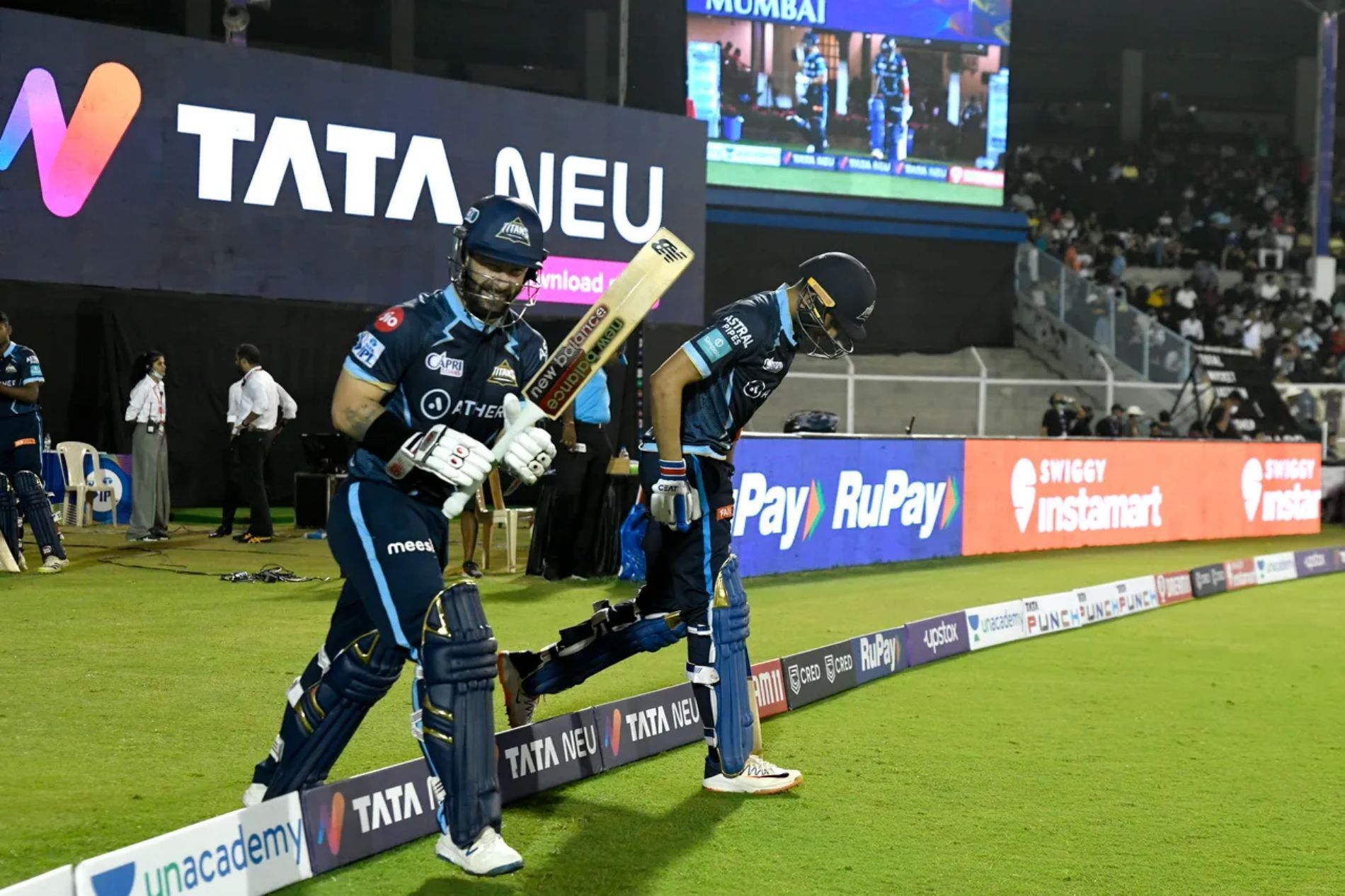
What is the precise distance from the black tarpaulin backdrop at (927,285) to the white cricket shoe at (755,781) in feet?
87.4

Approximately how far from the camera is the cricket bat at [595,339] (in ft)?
A: 15.5

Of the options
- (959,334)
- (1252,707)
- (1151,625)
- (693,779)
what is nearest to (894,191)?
(959,334)

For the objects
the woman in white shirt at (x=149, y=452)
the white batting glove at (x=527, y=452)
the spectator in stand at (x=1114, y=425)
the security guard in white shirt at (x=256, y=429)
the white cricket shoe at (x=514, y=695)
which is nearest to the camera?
the white batting glove at (x=527, y=452)

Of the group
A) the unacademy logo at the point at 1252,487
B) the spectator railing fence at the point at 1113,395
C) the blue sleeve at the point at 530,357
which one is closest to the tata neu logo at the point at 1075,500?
the unacademy logo at the point at 1252,487

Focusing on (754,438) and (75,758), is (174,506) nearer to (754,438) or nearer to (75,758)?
(754,438)

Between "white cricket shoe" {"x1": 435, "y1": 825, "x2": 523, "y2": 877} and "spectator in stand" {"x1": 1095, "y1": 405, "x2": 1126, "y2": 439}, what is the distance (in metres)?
21.5

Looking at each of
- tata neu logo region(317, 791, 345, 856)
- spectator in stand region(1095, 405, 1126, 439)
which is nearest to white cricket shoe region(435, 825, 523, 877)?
tata neu logo region(317, 791, 345, 856)

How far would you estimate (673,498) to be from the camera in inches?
237

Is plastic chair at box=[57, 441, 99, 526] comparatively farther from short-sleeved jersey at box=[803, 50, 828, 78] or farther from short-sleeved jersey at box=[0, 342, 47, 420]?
short-sleeved jersey at box=[803, 50, 828, 78]

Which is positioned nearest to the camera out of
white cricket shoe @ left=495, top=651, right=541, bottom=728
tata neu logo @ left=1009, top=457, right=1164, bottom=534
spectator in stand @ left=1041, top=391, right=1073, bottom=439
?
white cricket shoe @ left=495, top=651, right=541, bottom=728

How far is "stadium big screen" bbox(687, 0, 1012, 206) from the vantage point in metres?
29.5

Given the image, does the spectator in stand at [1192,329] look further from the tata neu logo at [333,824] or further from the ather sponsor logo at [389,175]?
the tata neu logo at [333,824]

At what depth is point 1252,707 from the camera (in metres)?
8.39

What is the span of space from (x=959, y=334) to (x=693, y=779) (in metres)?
28.9
